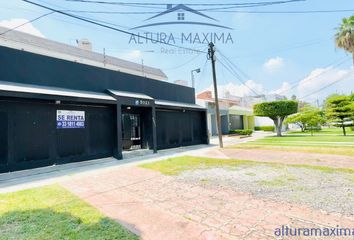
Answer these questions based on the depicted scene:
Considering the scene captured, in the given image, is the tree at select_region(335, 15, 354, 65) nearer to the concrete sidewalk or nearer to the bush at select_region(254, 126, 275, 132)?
the bush at select_region(254, 126, 275, 132)

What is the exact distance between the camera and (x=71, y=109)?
9875mm

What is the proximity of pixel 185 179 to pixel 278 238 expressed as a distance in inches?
155

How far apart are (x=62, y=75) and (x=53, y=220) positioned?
26.1 ft

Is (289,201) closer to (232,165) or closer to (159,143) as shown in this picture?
(232,165)

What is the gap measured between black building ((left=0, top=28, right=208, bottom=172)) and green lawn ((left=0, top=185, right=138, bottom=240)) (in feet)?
11.2

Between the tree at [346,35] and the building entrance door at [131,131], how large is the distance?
23.2 m

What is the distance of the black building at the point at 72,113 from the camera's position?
812 centimetres

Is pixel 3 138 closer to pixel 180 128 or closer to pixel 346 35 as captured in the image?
pixel 180 128

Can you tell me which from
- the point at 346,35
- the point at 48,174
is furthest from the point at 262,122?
the point at 48,174

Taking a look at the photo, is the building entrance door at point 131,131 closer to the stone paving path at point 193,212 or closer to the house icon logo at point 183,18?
the house icon logo at point 183,18

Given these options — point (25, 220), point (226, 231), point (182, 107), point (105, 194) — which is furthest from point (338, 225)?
point (182, 107)

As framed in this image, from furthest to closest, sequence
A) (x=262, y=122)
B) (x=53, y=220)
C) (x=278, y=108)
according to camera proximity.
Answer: (x=262, y=122) < (x=278, y=108) < (x=53, y=220)

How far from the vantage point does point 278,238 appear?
3.21 metres

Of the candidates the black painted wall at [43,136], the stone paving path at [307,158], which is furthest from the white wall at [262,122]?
the black painted wall at [43,136]
